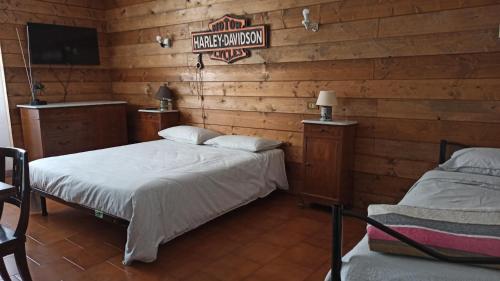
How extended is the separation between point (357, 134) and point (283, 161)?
85 centimetres

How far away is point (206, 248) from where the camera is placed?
274cm

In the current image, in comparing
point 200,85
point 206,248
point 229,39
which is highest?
point 229,39

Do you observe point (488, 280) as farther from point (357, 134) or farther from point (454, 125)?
point (357, 134)

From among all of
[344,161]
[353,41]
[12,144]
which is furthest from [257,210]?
[12,144]

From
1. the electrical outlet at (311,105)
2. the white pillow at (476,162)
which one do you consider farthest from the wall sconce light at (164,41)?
the white pillow at (476,162)

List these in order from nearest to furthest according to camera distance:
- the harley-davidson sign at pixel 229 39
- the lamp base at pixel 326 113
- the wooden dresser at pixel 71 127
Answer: the lamp base at pixel 326 113
the harley-davidson sign at pixel 229 39
the wooden dresser at pixel 71 127

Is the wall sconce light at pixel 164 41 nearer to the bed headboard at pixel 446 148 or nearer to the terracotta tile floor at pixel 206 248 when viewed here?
the terracotta tile floor at pixel 206 248

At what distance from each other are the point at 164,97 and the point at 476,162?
3526 millimetres

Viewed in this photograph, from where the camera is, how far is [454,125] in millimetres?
2910

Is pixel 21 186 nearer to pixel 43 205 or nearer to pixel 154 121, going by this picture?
pixel 43 205

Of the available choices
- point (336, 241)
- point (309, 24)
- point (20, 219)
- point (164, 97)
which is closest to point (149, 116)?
point (164, 97)

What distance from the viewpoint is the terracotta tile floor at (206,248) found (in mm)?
2383

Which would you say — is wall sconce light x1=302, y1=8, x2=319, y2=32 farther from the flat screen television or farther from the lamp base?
the flat screen television

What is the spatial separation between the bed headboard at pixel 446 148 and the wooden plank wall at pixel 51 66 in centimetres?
469
